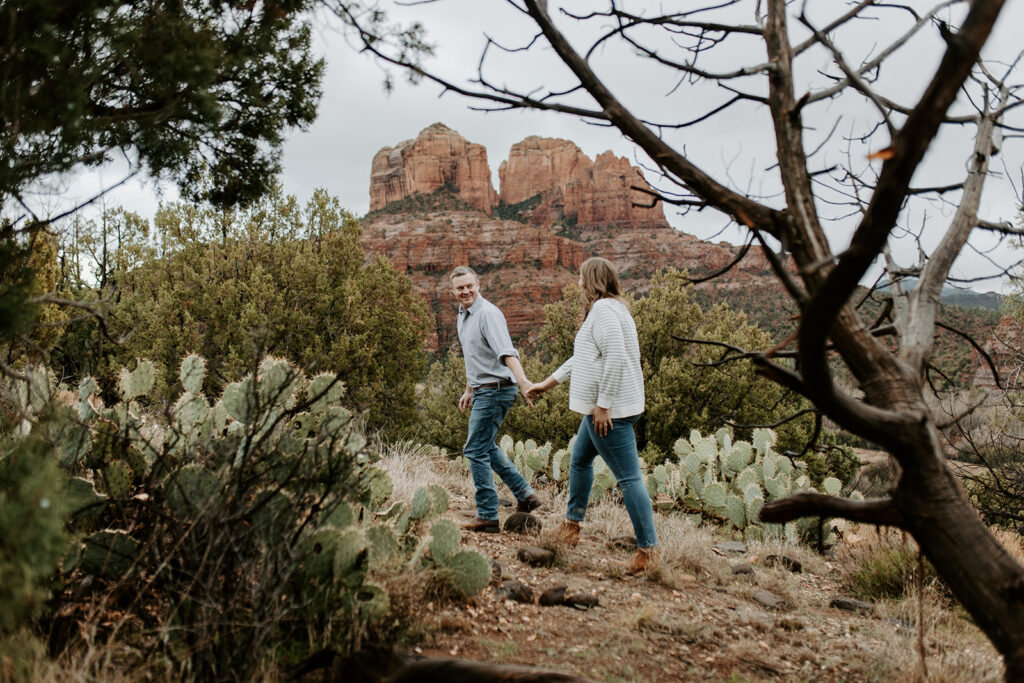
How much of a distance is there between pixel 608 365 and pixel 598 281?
0.58m

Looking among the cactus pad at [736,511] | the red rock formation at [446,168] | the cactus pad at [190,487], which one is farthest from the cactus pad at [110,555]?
the red rock formation at [446,168]

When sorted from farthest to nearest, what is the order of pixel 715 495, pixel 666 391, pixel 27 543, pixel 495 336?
pixel 666 391 < pixel 715 495 < pixel 495 336 < pixel 27 543

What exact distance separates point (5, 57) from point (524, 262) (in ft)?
238

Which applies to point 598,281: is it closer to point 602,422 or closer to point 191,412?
point 602,422

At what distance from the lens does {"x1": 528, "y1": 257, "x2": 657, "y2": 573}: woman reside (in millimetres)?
3766

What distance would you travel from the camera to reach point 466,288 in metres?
4.71

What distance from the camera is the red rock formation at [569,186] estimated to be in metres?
91.5

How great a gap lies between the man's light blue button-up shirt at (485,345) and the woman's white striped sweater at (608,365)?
75cm

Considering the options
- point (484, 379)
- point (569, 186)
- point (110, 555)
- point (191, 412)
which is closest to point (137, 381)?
point (191, 412)

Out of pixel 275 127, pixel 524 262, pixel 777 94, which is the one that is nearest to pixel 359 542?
pixel 275 127

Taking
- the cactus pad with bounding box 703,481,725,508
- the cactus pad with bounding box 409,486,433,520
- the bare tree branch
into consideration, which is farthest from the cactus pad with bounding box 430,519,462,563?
the cactus pad with bounding box 703,481,725,508

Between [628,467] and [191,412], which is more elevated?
[191,412]

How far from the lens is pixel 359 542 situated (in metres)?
2.31

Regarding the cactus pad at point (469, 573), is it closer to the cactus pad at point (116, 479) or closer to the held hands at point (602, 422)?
the held hands at point (602, 422)
